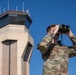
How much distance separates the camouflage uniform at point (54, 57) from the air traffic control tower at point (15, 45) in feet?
283

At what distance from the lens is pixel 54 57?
7.93m

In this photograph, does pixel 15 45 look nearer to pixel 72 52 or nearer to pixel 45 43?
pixel 72 52

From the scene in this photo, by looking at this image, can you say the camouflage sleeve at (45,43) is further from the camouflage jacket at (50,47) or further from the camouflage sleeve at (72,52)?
the camouflage sleeve at (72,52)

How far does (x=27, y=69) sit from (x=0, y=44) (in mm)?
11230

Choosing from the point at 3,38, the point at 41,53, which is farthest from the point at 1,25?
the point at 41,53

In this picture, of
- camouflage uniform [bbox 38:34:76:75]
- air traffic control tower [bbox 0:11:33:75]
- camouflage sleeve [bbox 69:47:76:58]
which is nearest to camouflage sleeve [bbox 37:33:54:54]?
camouflage uniform [bbox 38:34:76:75]

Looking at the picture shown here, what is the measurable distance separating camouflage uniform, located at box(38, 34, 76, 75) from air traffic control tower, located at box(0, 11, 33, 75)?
86.1m

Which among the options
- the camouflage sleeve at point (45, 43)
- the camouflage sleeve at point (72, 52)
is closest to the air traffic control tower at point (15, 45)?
the camouflage sleeve at point (72, 52)

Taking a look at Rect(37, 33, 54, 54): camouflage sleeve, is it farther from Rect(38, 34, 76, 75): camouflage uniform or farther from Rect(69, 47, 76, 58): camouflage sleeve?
Rect(69, 47, 76, 58): camouflage sleeve

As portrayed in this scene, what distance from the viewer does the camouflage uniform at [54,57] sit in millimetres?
7824

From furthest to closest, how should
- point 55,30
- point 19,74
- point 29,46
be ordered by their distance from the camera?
1. point 29,46
2. point 19,74
3. point 55,30

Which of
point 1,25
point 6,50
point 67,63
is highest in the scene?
point 1,25

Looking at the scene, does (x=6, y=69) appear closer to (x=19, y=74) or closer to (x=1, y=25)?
(x=19, y=74)

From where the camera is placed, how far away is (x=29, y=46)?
328 feet
